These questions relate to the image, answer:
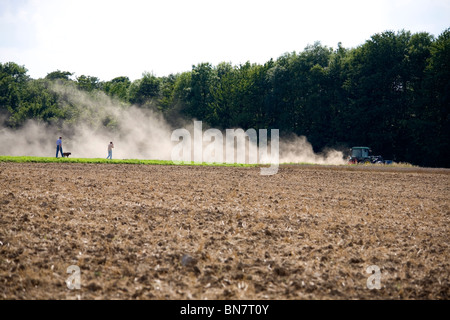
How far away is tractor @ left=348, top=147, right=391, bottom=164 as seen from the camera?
144 feet

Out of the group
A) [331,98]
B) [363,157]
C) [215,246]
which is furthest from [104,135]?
[215,246]

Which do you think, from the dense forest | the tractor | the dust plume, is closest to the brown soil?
the tractor

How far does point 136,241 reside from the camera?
8.39m

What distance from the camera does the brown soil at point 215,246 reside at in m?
6.26

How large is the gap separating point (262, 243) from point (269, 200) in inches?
238

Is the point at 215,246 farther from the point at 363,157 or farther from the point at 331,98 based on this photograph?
the point at 331,98

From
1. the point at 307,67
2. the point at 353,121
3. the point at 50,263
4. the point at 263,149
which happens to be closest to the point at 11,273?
the point at 50,263

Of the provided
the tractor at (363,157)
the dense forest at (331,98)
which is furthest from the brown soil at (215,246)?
the dense forest at (331,98)

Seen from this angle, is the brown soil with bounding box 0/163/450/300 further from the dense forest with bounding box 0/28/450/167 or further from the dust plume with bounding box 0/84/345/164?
the dust plume with bounding box 0/84/345/164

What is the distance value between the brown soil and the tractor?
29.9 metres

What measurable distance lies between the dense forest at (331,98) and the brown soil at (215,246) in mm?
41304
